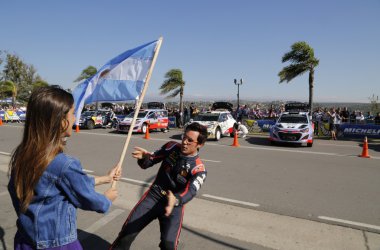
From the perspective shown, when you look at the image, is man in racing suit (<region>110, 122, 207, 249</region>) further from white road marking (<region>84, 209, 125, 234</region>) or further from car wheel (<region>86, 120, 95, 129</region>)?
car wheel (<region>86, 120, 95, 129</region>)

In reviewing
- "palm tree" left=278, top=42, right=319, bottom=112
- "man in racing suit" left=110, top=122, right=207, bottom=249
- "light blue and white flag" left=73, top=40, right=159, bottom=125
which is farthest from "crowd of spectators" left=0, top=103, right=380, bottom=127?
"man in racing suit" left=110, top=122, right=207, bottom=249

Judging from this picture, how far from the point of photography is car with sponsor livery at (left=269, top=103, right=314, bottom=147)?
47.5 feet

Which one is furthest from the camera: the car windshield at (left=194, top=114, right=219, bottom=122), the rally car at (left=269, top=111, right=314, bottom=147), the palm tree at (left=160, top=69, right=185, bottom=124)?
the palm tree at (left=160, top=69, right=185, bottom=124)

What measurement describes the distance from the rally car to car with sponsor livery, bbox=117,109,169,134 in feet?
25.8

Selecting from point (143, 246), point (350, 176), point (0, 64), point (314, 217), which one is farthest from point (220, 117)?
point (0, 64)

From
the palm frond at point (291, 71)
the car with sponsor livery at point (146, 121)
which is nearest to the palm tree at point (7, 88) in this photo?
the car with sponsor livery at point (146, 121)

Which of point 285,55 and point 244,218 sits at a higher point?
point 285,55

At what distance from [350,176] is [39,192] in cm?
839

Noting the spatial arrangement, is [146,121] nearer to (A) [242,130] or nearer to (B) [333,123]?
(A) [242,130]

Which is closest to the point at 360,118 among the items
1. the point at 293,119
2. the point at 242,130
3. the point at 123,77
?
the point at 293,119

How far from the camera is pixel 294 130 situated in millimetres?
14617

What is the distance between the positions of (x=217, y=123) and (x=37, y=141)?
15.3m

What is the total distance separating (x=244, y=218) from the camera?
492 cm

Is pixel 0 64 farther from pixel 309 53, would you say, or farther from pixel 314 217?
pixel 314 217
